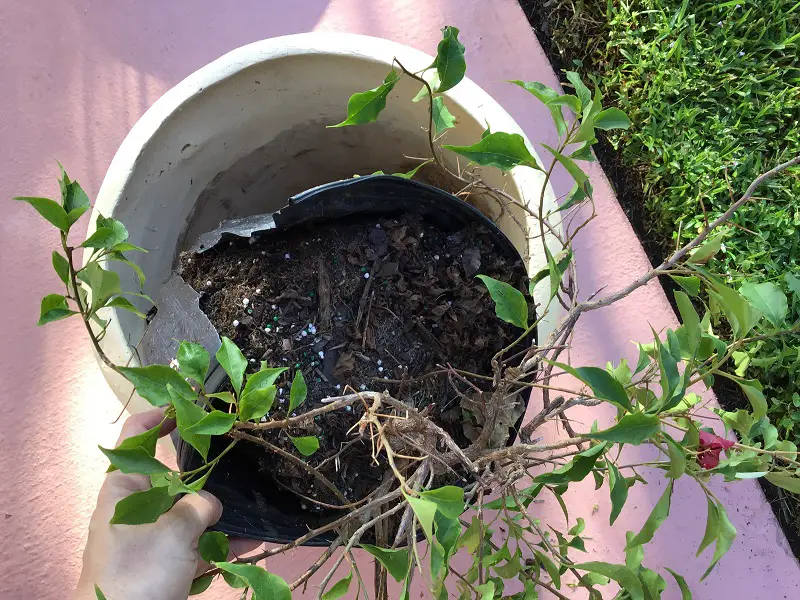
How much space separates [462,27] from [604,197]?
0.37 m

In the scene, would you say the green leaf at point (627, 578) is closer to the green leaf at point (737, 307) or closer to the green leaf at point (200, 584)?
the green leaf at point (737, 307)

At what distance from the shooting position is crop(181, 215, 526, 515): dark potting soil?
620mm

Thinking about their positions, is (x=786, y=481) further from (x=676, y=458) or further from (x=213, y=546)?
(x=213, y=546)

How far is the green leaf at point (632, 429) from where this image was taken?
0.30 meters

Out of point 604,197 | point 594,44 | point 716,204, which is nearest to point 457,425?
point 604,197

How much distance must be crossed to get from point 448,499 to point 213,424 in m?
0.14

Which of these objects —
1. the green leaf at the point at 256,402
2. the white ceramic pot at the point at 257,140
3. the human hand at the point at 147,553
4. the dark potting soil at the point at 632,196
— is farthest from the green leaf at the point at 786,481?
the dark potting soil at the point at 632,196

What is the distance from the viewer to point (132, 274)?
0.60 metres

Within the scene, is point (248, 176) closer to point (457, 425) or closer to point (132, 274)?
point (132, 274)

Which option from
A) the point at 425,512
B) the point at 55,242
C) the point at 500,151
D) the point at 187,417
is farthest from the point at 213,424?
the point at 55,242

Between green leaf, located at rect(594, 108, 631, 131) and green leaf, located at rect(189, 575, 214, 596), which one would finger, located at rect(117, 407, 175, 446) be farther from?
green leaf, located at rect(594, 108, 631, 131)

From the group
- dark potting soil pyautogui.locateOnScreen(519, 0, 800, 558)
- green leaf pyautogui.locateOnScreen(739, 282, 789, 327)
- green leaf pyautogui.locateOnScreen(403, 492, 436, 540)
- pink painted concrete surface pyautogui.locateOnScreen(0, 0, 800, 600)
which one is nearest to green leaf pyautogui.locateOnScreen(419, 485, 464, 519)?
green leaf pyautogui.locateOnScreen(403, 492, 436, 540)

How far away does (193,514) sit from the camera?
50cm

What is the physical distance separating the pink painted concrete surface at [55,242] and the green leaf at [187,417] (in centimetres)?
56
